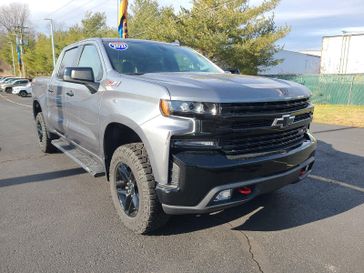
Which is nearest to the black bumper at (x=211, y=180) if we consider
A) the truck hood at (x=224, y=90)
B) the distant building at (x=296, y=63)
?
the truck hood at (x=224, y=90)

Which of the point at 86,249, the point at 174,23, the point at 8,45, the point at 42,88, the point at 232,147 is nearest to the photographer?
the point at 232,147

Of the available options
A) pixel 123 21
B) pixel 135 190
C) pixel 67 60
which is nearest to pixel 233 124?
pixel 135 190

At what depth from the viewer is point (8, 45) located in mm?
75312

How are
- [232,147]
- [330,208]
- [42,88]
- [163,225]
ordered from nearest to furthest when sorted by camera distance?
1. [232,147]
2. [163,225]
3. [330,208]
4. [42,88]

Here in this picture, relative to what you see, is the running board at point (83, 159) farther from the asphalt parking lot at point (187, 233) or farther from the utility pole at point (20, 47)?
the utility pole at point (20, 47)

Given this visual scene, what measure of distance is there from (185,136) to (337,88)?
20.7m

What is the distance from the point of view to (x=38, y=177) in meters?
5.09

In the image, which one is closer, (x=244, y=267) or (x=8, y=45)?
(x=244, y=267)

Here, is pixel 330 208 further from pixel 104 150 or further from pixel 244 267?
pixel 104 150

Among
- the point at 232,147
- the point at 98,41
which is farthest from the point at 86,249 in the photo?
the point at 98,41

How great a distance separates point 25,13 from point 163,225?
85.4 metres

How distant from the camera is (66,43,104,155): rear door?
149 inches

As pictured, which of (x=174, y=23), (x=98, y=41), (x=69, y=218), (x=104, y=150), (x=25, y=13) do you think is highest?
(x=25, y=13)

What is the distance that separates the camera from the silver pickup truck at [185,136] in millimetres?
2623
